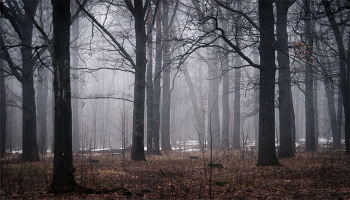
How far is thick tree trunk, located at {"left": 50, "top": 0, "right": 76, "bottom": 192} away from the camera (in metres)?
5.61

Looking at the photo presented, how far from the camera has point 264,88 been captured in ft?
31.4

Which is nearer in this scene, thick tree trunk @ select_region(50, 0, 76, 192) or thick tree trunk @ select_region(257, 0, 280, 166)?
thick tree trunk @ select_region(50, 0, 76, 192)

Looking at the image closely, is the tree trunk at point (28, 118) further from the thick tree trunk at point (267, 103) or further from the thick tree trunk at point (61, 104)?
the thick tree trunk at point (267, 103)

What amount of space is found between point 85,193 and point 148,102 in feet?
34.8

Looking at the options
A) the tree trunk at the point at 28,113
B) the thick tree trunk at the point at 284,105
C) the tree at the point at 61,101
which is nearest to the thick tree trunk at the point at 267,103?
the thick tree trunk at the point at 284,105

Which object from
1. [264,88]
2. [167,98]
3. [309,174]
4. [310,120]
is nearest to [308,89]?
[310,120]

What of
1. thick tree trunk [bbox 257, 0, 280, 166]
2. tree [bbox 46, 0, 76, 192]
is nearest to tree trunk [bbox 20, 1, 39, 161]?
tree [bbox 46, 0, 76, 192]

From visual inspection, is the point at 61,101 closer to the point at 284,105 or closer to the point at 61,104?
the point at 61,104

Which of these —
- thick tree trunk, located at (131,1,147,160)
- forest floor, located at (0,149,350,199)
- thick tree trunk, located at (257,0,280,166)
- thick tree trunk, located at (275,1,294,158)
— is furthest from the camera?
thick tree trunk, located at (275,1,294,158)

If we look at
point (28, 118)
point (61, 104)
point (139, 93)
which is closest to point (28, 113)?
point (28, 118)

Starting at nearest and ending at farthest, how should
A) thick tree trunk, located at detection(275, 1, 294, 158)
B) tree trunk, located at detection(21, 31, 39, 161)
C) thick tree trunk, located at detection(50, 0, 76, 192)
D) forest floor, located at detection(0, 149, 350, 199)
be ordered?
forest floor, located at detection(0, 149, 350, 199) → thick tree trunk, located at detection(50, 0, 76, 192) → tree trunk, located at detection(21, 31, 39, 161) → thick tree trunk, located at detection(275, 1, 294, 158)

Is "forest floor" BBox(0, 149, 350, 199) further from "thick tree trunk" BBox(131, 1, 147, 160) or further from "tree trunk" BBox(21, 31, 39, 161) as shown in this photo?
"tree trunk" BBox(21, 31, 39, 161)

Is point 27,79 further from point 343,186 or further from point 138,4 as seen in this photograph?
point 343,186

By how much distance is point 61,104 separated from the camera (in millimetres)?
5633
